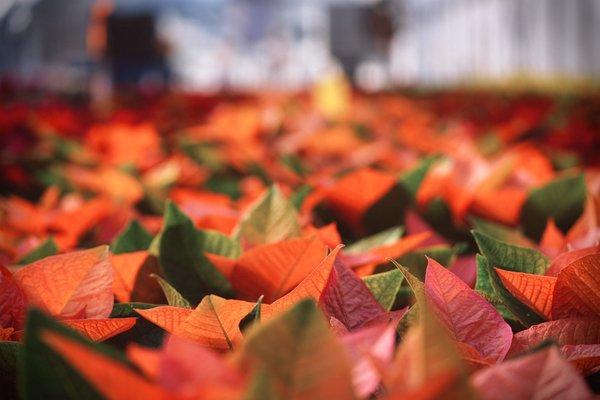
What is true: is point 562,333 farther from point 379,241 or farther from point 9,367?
point 9,367

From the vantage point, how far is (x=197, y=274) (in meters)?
0.88

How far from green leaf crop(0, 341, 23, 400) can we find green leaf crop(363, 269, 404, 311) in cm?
36

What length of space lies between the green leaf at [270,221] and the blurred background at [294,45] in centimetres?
435

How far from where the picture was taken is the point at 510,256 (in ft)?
2.64

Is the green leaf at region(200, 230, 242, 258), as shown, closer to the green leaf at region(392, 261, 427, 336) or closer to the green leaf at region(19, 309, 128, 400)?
the green leaf at region(392, 261, 427, 336)

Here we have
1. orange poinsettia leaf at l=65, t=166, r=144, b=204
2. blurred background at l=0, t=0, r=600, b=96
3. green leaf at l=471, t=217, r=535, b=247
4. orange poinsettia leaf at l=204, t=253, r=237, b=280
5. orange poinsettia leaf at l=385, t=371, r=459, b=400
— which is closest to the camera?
orange poinsettia leaf at l=385, t=371, r=459, b=400

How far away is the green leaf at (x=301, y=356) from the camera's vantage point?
0.44 metres

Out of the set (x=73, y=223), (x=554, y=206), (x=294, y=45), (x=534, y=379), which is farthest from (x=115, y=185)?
(x=294, y=45)

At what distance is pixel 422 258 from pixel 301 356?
0.53 metres

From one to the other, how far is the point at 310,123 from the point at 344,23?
1638cm

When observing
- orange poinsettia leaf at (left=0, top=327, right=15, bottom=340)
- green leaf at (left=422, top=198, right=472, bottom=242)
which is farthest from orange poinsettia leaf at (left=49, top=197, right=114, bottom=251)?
green leaf at (left=422, top=198, right=472, bottom=242)

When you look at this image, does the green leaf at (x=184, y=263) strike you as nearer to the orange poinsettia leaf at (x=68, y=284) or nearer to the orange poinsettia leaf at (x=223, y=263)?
the orange poinsettia leaf at (x=223, y=263)

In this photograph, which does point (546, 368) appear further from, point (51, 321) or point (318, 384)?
point (51, 321)

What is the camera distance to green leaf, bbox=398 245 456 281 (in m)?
0.94
